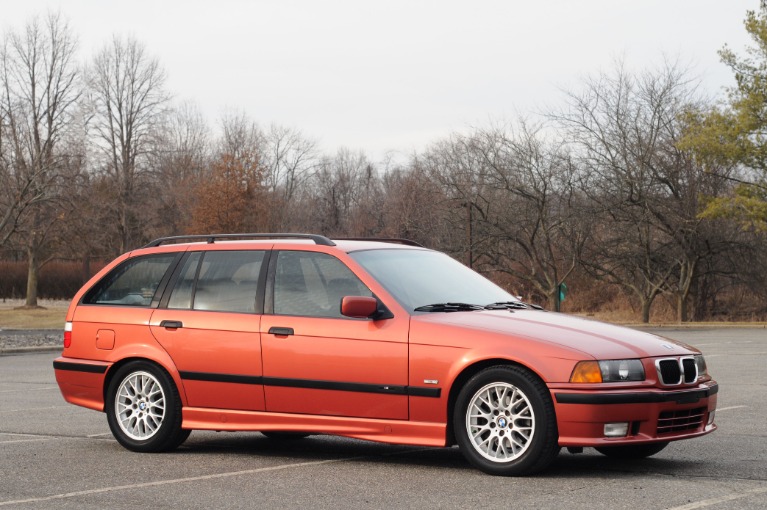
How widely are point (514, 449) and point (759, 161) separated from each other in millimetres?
40413

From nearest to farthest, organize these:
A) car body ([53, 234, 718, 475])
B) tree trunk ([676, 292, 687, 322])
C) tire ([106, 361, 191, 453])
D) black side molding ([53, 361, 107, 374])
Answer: car body ([53, 234, 718, 475]), tire ([106, 361, 191, 453]), black side molding ([53, 361, 107, 374]), tree trunk ([676, 292, 687, 322])

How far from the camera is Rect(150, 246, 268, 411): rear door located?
27.9ft

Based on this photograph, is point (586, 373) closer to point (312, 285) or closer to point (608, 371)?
point (608, 371)

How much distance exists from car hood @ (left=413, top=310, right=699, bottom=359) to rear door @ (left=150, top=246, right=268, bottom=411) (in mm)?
1489

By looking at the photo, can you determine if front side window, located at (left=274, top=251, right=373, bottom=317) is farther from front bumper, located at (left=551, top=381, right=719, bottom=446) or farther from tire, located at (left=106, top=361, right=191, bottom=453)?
front bumper, located at (left=551, top=381, right=719, bottom=446)

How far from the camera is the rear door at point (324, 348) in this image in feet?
25.7

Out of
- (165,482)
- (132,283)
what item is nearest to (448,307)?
(165,482)

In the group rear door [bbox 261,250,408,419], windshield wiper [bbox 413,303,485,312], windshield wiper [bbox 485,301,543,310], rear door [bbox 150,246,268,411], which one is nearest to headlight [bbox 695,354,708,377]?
windshield wiper [bbox 485,301,543,310]

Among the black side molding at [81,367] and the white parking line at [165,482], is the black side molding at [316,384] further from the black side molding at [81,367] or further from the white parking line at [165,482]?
the black side molding at [81,367]

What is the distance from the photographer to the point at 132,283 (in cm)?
954

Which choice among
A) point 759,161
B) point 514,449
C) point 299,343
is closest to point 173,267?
point 299,343

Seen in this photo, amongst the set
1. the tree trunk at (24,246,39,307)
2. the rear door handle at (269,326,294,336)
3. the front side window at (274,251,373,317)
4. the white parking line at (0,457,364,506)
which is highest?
the tree trunk at (24,246,39,307)

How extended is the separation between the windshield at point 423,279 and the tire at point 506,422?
0.90 meters

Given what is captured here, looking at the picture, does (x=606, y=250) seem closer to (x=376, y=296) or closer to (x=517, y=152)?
(x=517, y=152)
